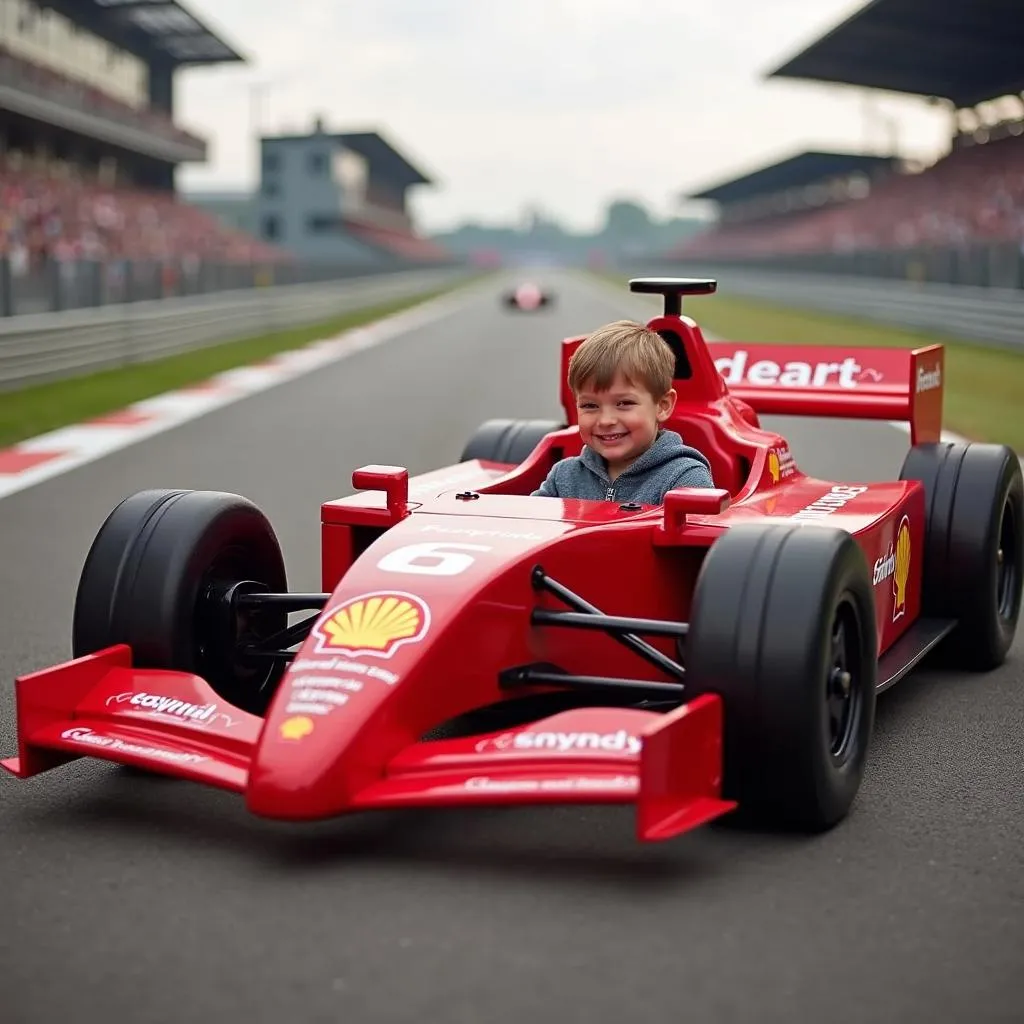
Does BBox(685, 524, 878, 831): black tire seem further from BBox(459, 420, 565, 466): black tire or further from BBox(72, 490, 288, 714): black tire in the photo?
BBox(459, 420, 565, 466): black tire

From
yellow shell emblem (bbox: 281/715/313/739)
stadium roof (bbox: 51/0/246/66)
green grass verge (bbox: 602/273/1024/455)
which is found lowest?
green grass verge (bbox: 602/273/1024/455)

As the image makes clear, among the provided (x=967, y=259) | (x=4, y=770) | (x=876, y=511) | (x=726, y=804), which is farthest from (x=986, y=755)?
(x=967, y=259)

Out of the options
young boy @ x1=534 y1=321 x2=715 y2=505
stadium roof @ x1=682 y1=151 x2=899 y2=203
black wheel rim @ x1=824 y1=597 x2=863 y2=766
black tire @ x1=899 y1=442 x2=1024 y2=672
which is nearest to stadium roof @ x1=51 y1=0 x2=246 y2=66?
stadium roof @ x1=682 y1=151 x2=899 y2=203

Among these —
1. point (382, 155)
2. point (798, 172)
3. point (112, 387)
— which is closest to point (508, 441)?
point (112, 387)

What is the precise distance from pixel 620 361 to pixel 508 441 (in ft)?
6.27

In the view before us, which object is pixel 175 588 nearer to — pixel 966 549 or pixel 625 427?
pixel 625 427

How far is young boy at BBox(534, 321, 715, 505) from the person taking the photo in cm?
473

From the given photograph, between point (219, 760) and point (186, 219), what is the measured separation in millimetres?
45432

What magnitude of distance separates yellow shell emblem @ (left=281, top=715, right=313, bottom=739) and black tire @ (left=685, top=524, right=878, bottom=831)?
87 centimetres

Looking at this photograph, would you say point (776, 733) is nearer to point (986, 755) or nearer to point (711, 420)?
point (986, 755)

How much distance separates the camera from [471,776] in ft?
11.8

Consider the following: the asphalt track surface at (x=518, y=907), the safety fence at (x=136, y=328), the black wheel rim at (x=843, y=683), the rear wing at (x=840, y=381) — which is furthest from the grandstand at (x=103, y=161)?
the black wheel rim at (x=843, y=683)

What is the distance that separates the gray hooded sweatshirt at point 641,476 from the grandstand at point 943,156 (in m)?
20.2

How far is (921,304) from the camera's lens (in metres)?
28.6
